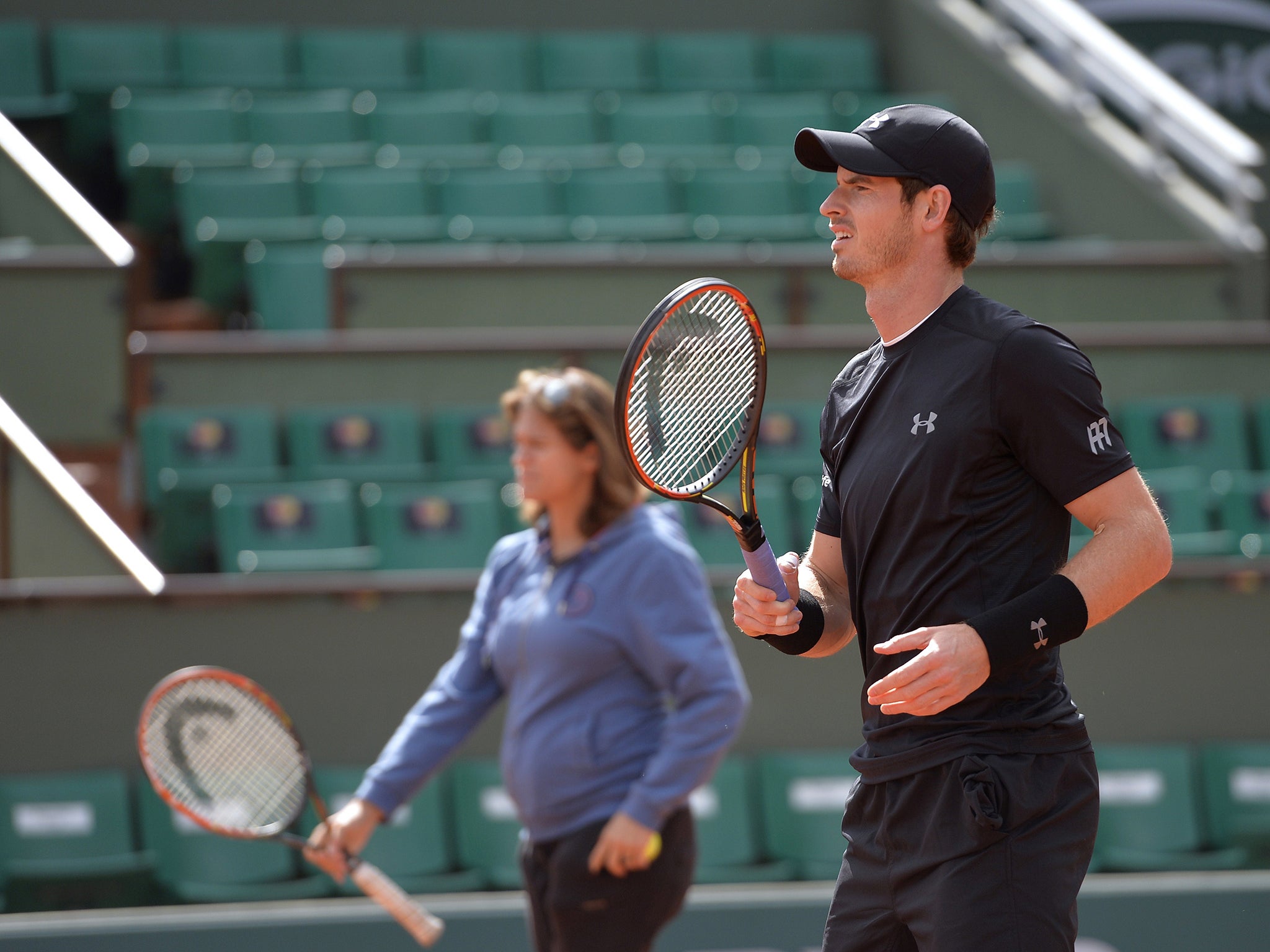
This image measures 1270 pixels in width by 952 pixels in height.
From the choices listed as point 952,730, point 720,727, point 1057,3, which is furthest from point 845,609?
point 1057,3

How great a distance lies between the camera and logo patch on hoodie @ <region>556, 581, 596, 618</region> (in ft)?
9.82

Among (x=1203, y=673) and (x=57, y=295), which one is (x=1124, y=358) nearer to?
(x=1203, y=673)

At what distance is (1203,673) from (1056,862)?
11.3ft

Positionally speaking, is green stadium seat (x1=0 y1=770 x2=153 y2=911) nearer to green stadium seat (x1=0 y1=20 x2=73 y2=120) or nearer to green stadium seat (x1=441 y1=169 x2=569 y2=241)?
green stadium seat (x1=441 y1=169 x2=569 y2=241)

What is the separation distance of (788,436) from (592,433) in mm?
2740

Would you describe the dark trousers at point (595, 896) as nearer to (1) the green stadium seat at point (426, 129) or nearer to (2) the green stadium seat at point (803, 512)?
(2) the green stadium seat at point (803, 512)

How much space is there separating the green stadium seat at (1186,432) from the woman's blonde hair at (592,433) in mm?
3367

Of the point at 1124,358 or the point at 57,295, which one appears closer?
the point at 57,295

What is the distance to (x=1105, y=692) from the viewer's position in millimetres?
5039

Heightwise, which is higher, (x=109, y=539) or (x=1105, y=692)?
(x=109, y=539)

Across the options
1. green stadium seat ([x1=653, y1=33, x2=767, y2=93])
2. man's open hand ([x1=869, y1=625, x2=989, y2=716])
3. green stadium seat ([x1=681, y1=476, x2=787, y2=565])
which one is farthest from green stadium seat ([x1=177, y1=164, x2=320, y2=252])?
man's open hand ([x1=869, y1=625, x2=989, y2=716])

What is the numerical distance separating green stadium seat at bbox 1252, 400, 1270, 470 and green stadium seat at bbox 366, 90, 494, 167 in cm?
409

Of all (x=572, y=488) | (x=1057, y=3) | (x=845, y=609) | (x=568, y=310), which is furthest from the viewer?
(x=1057, y=3)

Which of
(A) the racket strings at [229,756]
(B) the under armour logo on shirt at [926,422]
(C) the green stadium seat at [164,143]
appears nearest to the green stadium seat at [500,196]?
(C) the green stadium seat at [164,143]
